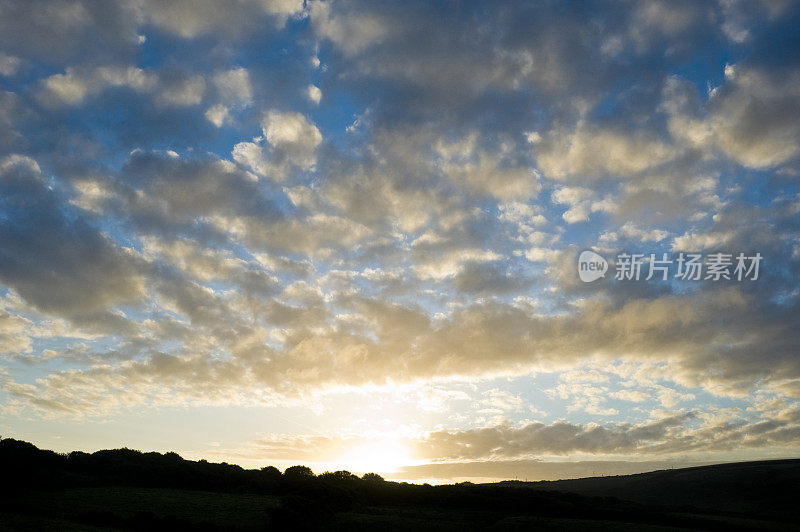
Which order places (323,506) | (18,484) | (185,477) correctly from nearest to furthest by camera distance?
(323,506), (18,484), (185,477)

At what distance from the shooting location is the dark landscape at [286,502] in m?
71.3

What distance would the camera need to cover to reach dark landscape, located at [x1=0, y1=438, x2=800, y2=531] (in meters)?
71.3

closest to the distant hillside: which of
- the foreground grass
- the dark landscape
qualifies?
the dark landscape

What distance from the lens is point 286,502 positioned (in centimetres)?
7500

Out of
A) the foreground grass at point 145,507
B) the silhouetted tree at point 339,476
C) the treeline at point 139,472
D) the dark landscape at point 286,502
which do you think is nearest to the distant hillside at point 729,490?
the dark landscape at point 286,502

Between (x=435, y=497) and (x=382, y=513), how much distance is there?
22846 mm

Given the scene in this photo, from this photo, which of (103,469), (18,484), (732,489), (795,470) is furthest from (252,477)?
(795,470)

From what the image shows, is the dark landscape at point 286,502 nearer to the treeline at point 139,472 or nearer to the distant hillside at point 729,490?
the treeline at point 139,472

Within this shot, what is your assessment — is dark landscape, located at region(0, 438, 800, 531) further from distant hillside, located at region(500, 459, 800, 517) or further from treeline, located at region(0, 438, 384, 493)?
distant hillside, located at region(500, 459, 800, 517)

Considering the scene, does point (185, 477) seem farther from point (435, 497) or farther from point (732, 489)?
point (732, 489)

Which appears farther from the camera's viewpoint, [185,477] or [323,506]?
[185,477]

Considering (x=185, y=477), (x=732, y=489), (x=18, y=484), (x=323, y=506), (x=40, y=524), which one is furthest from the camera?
(x=732, y=489)

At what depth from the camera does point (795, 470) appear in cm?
14825

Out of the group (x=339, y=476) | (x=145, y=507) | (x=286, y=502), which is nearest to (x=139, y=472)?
(x=145, y=507)
